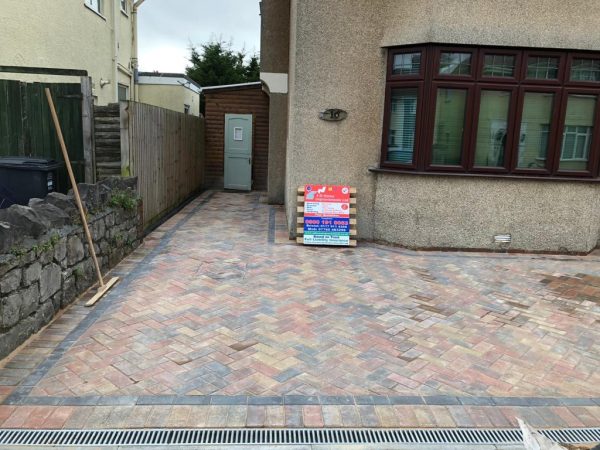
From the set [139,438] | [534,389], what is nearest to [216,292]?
[139,438]

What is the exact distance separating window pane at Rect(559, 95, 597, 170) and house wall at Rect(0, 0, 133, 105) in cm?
903

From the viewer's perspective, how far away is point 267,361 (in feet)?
12.2

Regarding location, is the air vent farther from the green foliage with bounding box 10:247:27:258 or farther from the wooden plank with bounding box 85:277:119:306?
the green foliage with bounding box 10:247:27:258

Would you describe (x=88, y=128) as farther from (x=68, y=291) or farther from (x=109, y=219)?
(x=68, y=291)

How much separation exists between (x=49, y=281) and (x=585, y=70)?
24.5ft

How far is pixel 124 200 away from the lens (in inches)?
248

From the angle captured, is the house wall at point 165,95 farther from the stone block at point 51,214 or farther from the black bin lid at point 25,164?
the stone block at point 51,214

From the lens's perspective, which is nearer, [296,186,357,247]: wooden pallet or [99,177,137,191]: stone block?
[99,177,137,191]: stone block

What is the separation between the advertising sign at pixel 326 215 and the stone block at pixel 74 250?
131 inches

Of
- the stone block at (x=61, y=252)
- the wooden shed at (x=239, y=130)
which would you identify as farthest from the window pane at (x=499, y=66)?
the wooden shed at (x=239, y=130)

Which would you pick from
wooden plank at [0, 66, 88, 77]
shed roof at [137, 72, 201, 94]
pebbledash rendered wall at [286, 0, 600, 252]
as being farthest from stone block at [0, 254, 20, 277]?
shed roof at [137, 72, 201, 94]

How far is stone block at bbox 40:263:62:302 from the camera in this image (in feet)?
13.6

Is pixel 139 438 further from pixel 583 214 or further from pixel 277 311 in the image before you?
pixel 583 214

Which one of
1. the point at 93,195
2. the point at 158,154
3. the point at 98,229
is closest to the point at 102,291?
the point at 98,229
